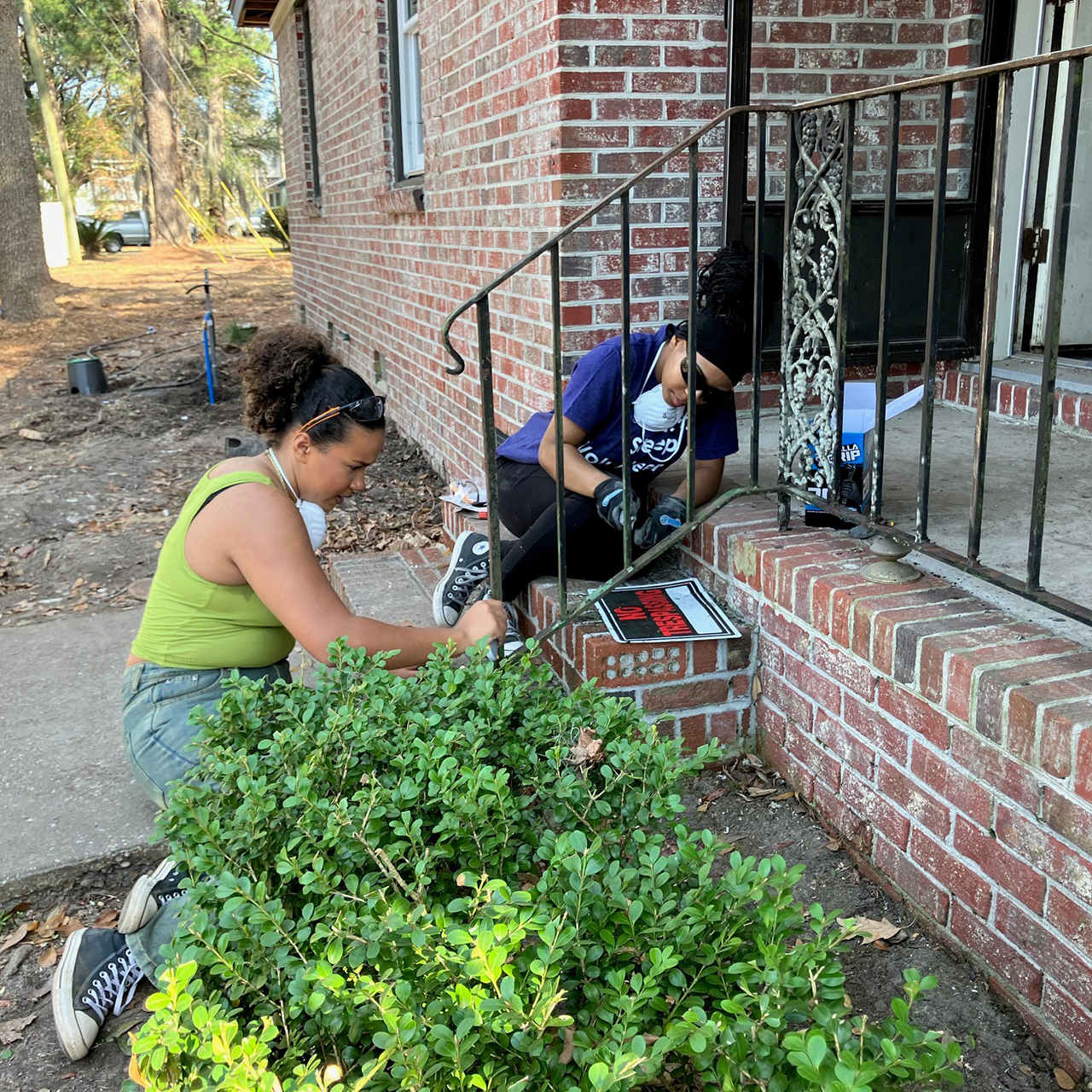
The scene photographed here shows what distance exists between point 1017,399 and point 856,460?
1466 mm

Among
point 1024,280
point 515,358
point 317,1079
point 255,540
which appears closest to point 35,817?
point 255,540

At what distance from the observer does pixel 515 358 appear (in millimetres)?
4000

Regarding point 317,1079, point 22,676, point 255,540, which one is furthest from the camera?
point 22,676

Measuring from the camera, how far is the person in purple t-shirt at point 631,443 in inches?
113

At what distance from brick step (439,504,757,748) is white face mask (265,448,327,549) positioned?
2.37 feet

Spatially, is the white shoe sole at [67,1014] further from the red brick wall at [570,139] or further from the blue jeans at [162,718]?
the red brick wall at [570,139]

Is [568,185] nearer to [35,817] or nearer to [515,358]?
[515,358]

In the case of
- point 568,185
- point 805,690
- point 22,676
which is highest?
point 568,185

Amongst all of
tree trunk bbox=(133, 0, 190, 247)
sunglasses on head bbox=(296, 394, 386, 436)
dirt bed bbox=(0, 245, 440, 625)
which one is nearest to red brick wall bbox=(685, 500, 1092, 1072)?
sunglasses on head bbox=(296, 394, 386, 436)

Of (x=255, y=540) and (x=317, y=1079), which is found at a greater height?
(x=255, y=540)

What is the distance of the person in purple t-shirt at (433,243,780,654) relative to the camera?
2879 mm

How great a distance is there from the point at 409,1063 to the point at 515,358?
304 cm

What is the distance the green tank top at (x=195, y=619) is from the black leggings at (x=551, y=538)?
33.0 inches

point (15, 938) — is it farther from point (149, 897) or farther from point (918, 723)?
point (918, 723)
